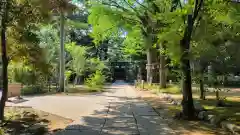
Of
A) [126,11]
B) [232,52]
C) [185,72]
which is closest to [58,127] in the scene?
[185,72]

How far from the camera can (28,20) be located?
10500mm

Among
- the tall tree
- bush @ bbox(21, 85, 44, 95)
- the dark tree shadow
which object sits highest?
the tall tree

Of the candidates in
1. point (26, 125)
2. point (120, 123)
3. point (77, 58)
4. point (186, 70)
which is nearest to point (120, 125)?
point (120, 123)

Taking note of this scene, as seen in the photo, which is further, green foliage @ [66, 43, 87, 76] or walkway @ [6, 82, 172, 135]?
green foliage @ [66, 43, 87, 76]

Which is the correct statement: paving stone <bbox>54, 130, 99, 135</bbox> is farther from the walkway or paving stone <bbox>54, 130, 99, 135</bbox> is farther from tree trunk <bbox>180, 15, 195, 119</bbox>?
tree trunk <bbox>180, 15, 195, 119</bbox>

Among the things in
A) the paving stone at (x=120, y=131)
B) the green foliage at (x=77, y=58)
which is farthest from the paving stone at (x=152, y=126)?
the green foliage at (x=77, y=58)

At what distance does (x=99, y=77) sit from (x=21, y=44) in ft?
63.0

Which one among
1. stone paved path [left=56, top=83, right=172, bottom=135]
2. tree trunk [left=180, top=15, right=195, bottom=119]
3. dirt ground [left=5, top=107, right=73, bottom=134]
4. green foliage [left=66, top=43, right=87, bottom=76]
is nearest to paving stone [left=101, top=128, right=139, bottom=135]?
stone paved path [left=56, top=83, right=172, bottom=135]

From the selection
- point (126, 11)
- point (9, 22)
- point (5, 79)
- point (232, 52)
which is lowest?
point (5, 79)

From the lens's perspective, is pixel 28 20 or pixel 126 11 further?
pixel 126 11

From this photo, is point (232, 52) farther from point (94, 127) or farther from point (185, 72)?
point (94, 127)

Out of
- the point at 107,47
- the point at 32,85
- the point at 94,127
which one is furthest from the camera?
the point at 107,47

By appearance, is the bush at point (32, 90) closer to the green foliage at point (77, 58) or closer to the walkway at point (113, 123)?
the green foliage at point (77, 58)

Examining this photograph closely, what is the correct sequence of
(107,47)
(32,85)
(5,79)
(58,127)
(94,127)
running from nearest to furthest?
(94,127) < (58,127) < (5,79) < (32,85) < (107,47)
